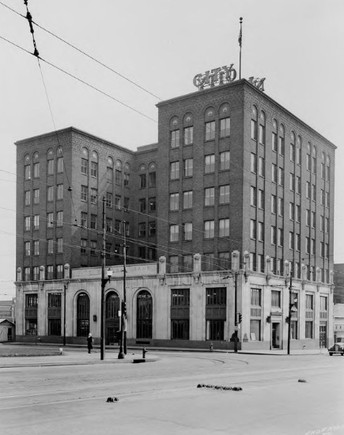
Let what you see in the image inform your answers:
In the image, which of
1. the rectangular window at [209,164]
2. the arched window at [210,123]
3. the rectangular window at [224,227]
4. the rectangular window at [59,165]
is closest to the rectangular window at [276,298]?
the rectangular window at [224,227]

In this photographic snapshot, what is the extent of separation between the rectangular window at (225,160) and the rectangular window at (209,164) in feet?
3.87

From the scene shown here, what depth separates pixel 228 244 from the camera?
6419cm

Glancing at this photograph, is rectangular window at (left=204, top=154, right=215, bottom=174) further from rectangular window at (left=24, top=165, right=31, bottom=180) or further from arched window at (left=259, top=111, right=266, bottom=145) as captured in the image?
rectangular window at (left=24, top=165, right=31, bottom=180)

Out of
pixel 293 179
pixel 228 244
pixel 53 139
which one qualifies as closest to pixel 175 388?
pixel 228 244

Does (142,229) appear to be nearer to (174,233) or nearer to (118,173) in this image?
(118,173)

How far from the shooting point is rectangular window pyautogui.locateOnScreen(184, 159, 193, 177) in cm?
6869

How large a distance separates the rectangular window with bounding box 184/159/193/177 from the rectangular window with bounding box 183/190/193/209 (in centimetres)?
202

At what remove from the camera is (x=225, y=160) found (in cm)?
6588

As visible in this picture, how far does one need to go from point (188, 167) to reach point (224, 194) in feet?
20.1

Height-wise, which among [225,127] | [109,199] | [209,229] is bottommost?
[209,229]

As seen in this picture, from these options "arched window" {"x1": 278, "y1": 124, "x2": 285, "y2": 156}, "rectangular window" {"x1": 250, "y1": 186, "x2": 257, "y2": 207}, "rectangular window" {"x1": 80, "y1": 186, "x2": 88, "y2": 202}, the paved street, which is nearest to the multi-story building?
"rectangular window" {"x1": 250, "y1": 186, "x2": 257, "y2": 207}

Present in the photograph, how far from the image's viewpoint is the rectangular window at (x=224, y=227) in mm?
64812

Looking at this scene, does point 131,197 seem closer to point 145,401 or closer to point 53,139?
point 53,139

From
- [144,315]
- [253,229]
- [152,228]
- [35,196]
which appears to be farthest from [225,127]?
[35,196]
